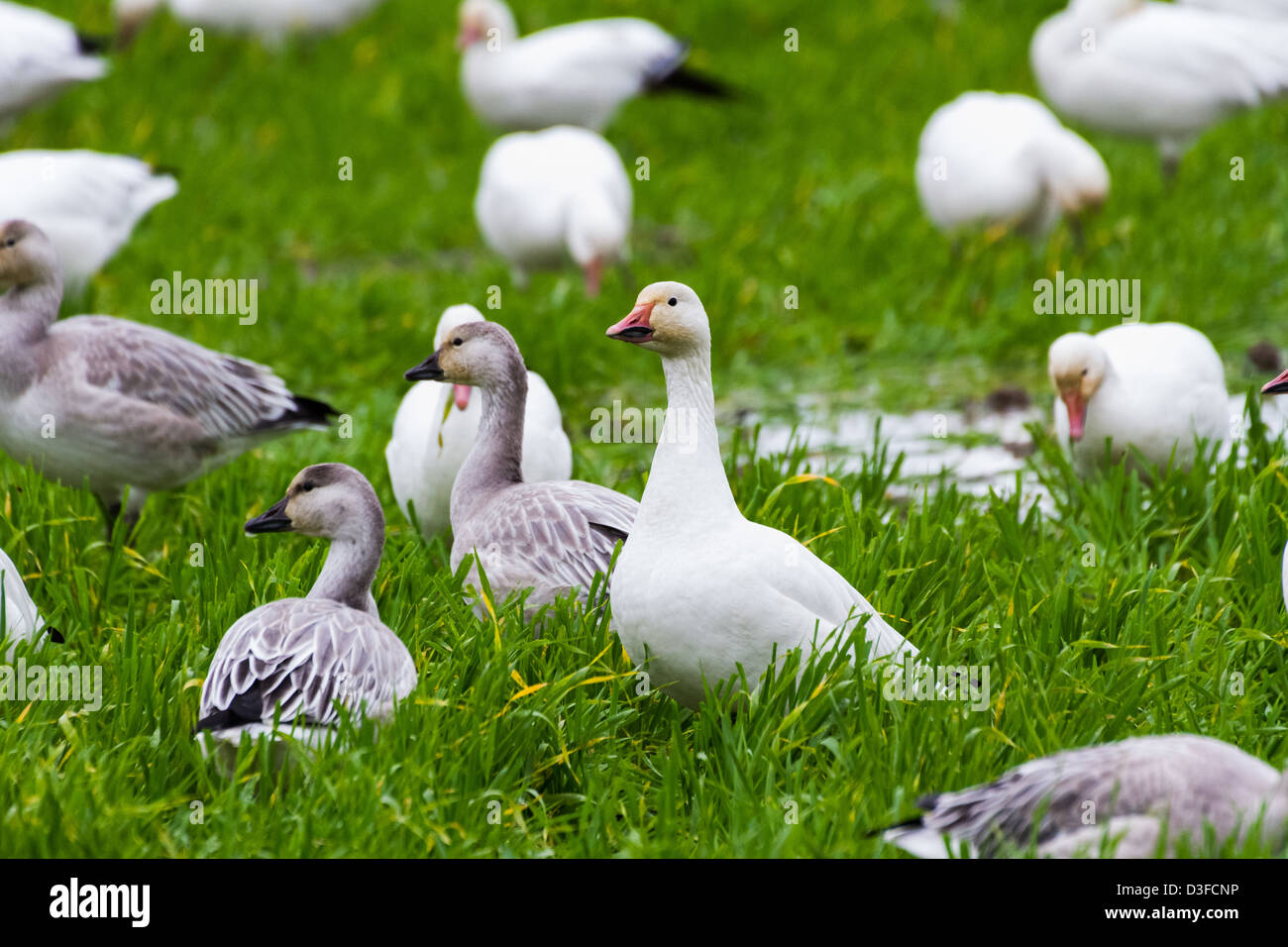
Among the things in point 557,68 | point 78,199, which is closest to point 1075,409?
point 78,199

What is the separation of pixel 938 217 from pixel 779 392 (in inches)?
80.5

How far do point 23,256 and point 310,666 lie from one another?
89.9 inches

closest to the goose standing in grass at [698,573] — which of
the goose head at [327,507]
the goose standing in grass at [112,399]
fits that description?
the goose head at [327,507]

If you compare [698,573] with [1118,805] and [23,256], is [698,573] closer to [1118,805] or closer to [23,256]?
[1118,805]

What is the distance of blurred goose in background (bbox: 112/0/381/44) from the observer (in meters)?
11.4

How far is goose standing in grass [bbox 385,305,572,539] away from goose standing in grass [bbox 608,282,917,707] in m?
1.29

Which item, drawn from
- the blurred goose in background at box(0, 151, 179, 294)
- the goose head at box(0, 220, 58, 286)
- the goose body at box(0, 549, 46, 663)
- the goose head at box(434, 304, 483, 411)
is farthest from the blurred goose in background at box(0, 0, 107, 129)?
the goose body at box(0, 549, 46, 663)

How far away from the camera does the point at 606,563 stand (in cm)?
403

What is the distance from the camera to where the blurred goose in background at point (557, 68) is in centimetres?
994

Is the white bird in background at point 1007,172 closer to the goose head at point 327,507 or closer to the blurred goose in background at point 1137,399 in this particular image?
the blurred goose in background at point 1137,399

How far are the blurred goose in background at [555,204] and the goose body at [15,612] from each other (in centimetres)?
404

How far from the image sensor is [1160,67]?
8969 millimetres

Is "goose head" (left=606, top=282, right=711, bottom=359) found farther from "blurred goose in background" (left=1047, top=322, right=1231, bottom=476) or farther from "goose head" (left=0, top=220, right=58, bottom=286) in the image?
"goose head" (left=0, top=220, right=58, bottom=286)
